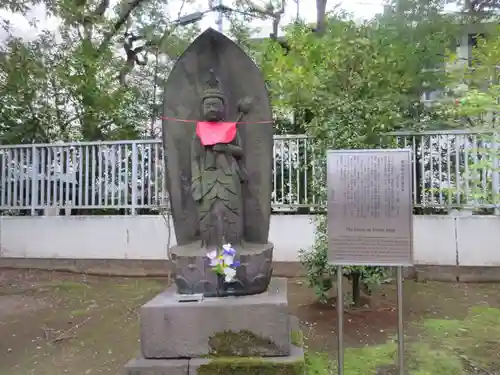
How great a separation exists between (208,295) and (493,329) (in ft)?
11.2

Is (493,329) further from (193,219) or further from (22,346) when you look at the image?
(22,346)

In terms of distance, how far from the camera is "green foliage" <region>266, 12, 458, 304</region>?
5211 millimetres

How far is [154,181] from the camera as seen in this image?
24.1 ft

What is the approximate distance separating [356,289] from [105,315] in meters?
3.26

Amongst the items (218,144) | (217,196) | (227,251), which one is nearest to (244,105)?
(218,144)

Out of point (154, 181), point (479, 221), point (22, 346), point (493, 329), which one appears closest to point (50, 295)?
point (22, 346)

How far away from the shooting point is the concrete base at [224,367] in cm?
295

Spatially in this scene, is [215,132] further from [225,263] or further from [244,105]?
[225,263]

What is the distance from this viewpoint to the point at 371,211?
2.88m

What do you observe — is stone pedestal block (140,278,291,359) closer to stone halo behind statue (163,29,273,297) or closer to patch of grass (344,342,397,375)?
stone halo behind statue (163,29,273,297)

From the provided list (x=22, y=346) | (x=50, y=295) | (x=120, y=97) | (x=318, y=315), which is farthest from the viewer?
(x=120, y=97)

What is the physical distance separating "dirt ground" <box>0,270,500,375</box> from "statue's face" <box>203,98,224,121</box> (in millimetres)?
2349

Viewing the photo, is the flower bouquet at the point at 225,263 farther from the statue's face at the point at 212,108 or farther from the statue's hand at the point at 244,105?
the statue's hand at the point at 244,105

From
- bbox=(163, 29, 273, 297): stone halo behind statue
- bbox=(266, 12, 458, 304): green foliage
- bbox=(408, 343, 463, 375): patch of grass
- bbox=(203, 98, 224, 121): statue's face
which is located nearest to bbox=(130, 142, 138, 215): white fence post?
bbox=(266, 12, 458, 304): green foliage
